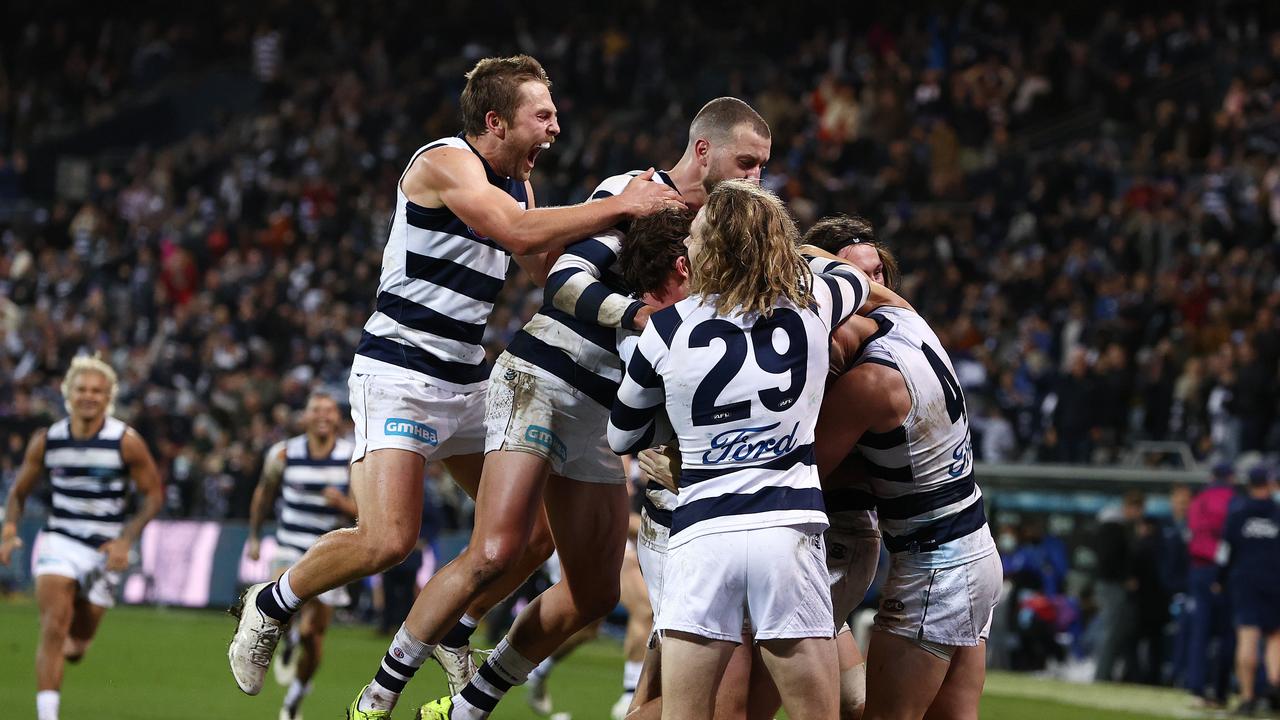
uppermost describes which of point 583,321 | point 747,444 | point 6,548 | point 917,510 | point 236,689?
point 583,321

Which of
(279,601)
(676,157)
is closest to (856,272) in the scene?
(279,601)

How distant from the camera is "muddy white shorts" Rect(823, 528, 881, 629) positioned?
6.26m

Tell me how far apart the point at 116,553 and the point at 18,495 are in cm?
101

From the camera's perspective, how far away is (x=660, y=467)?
6.05 meters

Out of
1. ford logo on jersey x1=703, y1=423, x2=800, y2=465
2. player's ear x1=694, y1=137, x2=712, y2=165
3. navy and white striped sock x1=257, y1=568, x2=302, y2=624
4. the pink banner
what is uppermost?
player's ear x1=694, y1=137, x2=712, y2=165

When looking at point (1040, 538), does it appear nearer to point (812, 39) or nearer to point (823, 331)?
point (823, 331)

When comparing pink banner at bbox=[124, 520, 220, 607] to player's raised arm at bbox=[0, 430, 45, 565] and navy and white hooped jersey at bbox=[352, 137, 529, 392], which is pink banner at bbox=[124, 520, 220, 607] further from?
navy and white hooped jersey at bbox=[352, 137, 529, 392]

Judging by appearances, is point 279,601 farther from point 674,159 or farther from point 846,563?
point 674,159

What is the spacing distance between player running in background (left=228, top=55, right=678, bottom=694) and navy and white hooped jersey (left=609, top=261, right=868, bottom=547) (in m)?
1.53

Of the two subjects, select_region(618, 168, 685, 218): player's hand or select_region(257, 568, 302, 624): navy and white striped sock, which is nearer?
select_region(618, 168, 685, 218): player's hand

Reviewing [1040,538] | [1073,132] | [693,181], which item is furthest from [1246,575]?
[1073,132]

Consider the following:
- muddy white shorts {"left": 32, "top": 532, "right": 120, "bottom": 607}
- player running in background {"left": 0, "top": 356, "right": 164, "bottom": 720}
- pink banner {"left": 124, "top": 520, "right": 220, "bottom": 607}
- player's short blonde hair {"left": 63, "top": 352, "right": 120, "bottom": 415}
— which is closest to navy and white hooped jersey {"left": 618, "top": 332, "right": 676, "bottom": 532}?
player running in background {"left": 0, "top": 356, "right": 164, "bottom": 720}

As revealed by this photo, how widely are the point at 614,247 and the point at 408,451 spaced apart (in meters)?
1.30

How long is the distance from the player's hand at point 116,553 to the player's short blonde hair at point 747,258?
6.72m
